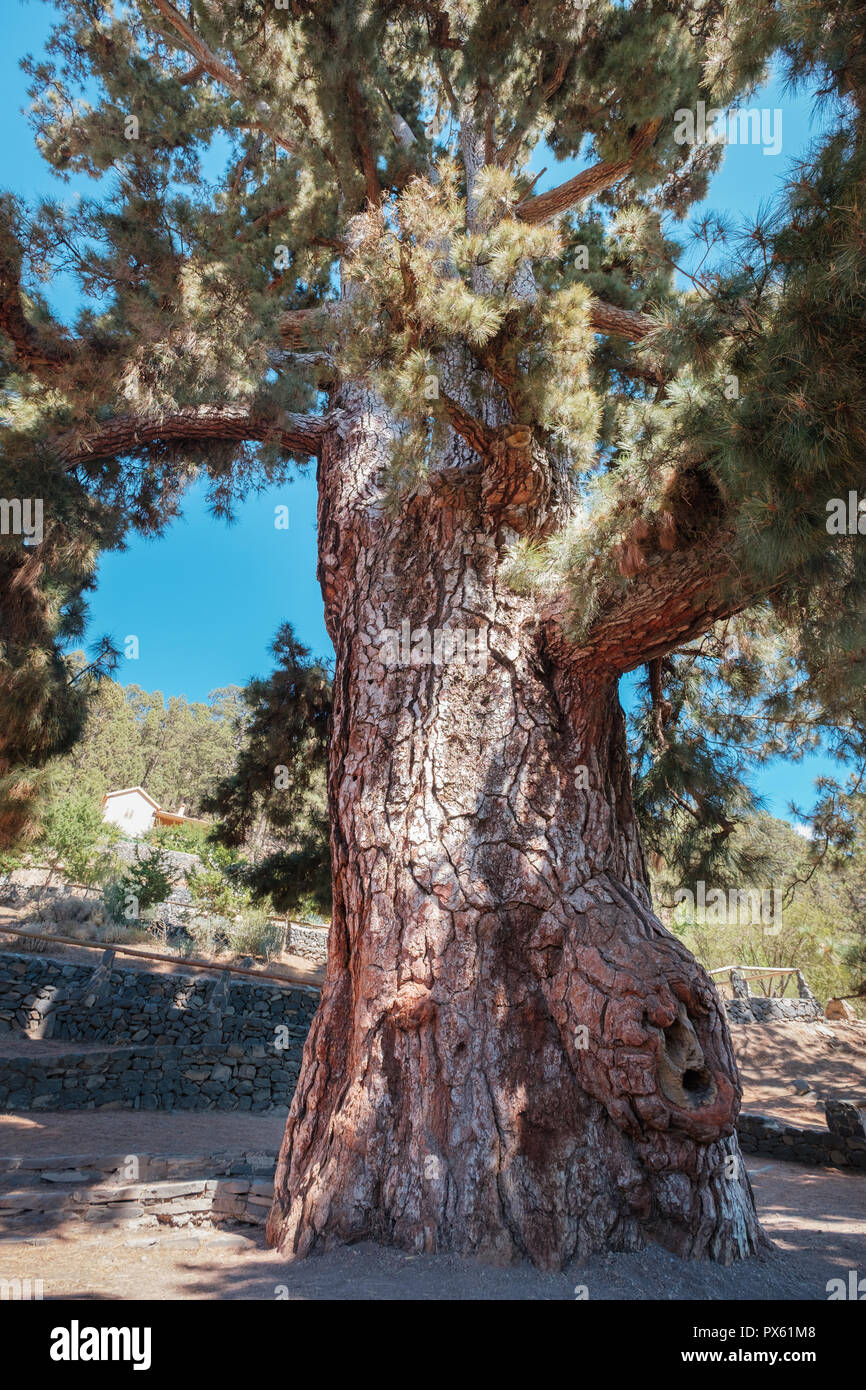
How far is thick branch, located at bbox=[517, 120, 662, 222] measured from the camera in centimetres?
472

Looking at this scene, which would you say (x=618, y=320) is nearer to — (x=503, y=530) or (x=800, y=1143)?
(x=503, y=530)

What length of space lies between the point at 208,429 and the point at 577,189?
3107 millimetres

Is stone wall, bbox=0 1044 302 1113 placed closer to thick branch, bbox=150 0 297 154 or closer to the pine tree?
the pine tree

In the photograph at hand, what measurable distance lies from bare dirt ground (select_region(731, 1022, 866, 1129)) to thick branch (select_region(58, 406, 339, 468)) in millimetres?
9095

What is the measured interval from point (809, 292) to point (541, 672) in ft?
5.54

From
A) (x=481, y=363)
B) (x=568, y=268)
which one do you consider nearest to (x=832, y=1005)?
(x=568, y=268)

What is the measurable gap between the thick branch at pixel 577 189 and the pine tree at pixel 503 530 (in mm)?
107

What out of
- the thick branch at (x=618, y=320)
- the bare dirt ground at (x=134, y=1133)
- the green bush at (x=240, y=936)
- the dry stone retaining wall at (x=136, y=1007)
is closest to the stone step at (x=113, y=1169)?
the bare dirt ground at (x=134, y=1133)

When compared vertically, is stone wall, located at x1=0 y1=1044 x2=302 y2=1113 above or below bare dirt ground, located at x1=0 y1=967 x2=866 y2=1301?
below

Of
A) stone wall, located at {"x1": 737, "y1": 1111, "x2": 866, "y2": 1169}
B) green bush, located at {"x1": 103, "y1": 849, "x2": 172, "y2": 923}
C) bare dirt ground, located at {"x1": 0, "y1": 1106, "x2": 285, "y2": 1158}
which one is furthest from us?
green bush, located at {"x1": 103, "y1": 849, "x2": 172, "y2": 923}

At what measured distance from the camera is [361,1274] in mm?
2098

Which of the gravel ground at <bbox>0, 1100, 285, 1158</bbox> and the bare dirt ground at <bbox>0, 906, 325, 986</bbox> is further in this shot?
the bare dirt ground at <bbox>0, 906, 325, 986</bbox>

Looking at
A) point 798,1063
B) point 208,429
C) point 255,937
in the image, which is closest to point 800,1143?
point 798,1063

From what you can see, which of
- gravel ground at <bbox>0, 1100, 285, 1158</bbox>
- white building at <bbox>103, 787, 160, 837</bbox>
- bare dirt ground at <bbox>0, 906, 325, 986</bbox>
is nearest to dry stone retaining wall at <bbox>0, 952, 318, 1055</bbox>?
bare dirt ground at <bbox>0, 906, 325, 986</bbox>
